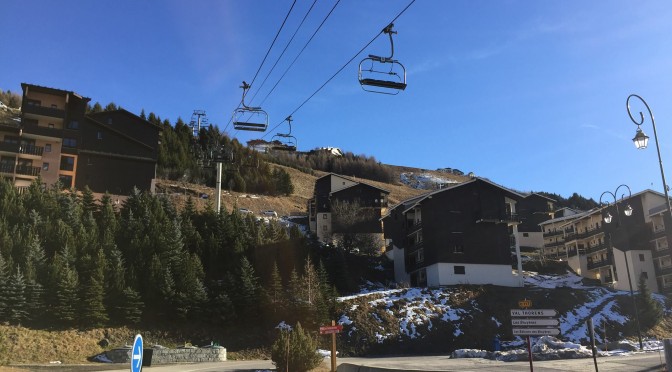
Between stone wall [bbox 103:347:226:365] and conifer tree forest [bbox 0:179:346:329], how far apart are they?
18.8ft

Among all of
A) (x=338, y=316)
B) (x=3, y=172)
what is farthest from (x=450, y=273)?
(x=3, y=172)

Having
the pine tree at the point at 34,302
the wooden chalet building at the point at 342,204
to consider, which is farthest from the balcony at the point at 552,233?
the pine tree at the point at 34,302

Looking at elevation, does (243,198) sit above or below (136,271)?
above

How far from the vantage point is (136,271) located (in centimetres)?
4556

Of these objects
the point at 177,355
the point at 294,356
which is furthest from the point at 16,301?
the point at 294,356

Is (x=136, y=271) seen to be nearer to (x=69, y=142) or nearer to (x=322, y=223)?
(x=69, y=142)

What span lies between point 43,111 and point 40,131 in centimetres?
288

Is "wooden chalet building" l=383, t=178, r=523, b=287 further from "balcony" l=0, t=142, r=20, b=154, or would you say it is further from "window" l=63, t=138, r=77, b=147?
"balcony" l=0, t=142, r=20, b=154

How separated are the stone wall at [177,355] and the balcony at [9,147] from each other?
42224 mm

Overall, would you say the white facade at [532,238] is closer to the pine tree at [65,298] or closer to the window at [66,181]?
the window at [66,181]

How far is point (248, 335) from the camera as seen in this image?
43.0 m

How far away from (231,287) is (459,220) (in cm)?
2862

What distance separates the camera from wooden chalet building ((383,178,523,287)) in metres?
58.2

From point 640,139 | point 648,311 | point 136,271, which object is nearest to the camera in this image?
point 640,139
